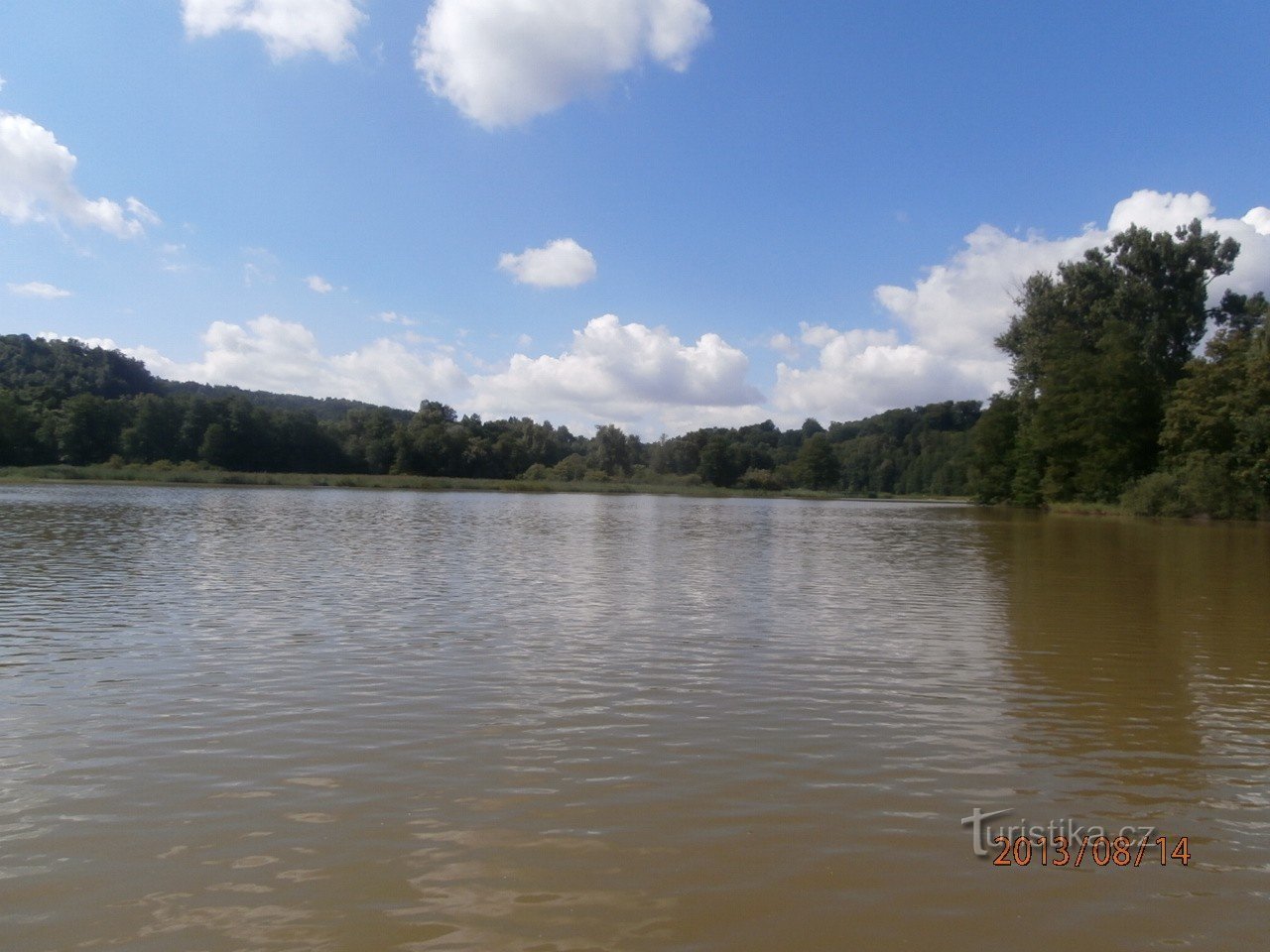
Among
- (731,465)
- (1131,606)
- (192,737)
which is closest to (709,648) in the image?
(192,737)

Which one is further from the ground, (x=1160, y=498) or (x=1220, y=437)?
(x=1220, y=437)

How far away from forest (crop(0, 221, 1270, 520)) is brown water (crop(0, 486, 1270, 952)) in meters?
43.8

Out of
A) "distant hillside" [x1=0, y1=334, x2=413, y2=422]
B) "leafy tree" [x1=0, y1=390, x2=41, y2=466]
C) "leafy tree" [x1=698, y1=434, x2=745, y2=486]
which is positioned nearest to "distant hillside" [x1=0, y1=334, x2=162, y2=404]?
"distant hillside" [x1=0, y1=334, x2=413, y2=422]

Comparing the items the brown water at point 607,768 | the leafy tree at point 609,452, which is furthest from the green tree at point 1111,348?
Result: the leafy tree at point 609,452

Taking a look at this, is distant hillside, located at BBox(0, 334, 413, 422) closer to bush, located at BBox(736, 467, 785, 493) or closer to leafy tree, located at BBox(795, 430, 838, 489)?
bush, located at BBox(736, 467, 785, 493)

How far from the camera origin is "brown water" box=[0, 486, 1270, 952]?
13.4 ft

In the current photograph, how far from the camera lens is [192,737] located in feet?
21.6

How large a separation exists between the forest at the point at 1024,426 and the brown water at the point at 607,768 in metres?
43.8

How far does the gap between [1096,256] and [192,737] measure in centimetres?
6938

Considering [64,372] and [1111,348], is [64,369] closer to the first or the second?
[64,372]

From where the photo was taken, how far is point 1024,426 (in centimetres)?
Answer: 6894

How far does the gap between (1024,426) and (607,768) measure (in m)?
70.5

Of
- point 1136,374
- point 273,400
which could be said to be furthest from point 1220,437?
point 273,400
